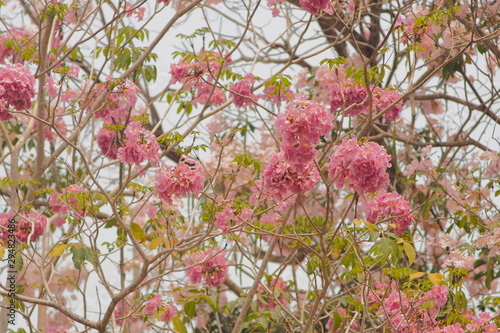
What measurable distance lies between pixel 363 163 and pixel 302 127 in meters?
0.22

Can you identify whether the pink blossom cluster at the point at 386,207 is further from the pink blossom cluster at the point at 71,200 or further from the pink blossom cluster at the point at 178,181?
the pink blossom cluster at the point at 71,200

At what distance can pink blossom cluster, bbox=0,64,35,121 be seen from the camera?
2.50 m

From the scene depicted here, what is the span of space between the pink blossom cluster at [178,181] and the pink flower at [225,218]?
14 cm

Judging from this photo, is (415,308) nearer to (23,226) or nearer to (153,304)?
(153,304)

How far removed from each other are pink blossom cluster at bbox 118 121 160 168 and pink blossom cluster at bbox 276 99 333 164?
60 centimetres

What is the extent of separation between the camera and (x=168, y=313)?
3.43 meters

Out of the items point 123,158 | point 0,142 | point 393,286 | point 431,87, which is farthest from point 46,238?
point 431,87

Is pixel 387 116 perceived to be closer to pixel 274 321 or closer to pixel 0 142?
pixel 274 321

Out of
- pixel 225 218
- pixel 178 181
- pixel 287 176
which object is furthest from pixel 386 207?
pixel 178 181

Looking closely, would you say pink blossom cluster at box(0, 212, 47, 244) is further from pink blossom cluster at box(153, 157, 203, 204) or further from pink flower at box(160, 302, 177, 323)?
pink blossom cluster at box(153, 157, 203, 204)

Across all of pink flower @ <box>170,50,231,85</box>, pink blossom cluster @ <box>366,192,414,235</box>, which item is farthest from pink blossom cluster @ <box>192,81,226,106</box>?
pink blossom cluster @ <box>366,192,414,235</box>

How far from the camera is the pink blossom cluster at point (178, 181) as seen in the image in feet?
8.38

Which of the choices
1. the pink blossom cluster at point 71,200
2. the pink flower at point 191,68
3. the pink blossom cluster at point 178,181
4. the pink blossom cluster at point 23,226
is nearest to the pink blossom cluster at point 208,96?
the pink flower at point 191,68

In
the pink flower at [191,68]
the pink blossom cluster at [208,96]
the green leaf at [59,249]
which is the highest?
the pink blossom cluster at [208,96]
